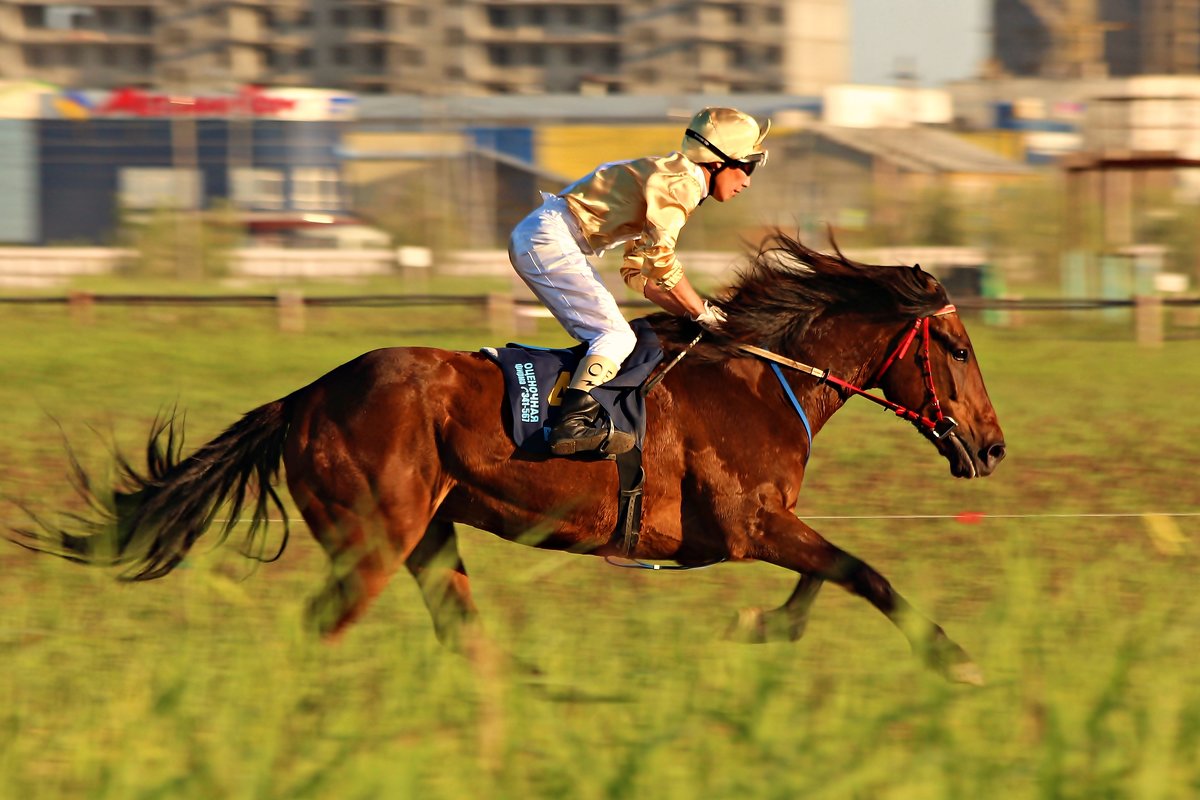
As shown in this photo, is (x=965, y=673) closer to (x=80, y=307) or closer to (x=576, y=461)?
(x=576, y=461)

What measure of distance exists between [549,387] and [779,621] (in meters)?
1.11

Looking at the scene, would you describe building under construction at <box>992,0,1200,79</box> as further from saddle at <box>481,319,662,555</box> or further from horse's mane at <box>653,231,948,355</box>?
saddle at <box>481,319,662,555</box>

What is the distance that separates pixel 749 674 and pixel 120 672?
1.76 meters

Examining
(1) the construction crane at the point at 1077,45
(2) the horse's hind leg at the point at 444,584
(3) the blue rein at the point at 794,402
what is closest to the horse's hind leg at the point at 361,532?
(2) the horse's hind leg at the point at 444,584

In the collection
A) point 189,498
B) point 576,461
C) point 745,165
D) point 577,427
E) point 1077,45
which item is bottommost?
point 189,498

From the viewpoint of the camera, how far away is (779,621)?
5.60 m

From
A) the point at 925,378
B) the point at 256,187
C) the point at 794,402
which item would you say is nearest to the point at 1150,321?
the point at 925,378

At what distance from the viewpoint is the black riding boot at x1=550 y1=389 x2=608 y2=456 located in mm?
5598

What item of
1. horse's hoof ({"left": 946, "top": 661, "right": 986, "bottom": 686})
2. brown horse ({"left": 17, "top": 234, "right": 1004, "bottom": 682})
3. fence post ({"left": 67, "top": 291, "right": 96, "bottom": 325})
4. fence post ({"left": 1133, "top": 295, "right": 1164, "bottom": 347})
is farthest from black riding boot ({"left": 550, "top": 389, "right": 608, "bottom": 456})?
fence post ({"left": 67, "top": 291, "right": 96, "bottom": 325})

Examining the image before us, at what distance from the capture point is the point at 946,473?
428 inches

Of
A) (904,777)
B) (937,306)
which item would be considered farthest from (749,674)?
(937,306)

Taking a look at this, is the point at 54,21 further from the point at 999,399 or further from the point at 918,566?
the point at 918,566

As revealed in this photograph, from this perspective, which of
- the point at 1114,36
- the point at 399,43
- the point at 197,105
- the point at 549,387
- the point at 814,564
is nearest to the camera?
the point at 814,564

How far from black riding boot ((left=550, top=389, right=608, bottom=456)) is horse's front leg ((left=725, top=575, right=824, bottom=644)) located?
0.76 m
